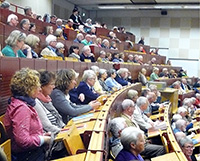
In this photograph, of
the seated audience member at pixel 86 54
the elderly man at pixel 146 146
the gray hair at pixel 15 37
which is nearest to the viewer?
the gray hair at pixel 15 37

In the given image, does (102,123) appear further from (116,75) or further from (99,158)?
(116,75)

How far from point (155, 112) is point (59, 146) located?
2.06m

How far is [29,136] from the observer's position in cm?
86

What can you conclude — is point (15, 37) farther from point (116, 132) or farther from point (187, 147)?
point (187, 147)

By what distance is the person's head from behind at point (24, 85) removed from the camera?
3.00 ft

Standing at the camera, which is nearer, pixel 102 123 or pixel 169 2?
pixel 102 123

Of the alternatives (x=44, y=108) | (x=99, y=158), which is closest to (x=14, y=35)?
(x=44, y=108)

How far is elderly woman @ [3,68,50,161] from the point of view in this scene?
2.78 ft

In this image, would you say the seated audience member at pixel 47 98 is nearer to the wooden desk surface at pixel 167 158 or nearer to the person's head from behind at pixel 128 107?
the wooden desk surface at pixel 167 158

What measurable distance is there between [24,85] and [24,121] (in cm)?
13

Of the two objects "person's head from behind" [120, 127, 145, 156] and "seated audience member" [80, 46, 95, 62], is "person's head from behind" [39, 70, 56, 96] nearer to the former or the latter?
"person's head from behind" [120, 127, 145, 156]

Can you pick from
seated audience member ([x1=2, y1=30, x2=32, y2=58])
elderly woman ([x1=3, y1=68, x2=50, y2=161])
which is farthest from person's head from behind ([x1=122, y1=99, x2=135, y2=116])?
elderly woman ([x1=3, y1=68, x2=50, y2=161])

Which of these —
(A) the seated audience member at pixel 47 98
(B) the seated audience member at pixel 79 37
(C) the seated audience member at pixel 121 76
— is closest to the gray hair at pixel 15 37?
(A) the seated audience member at pixel 47 98

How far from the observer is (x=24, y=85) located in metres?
0.92
